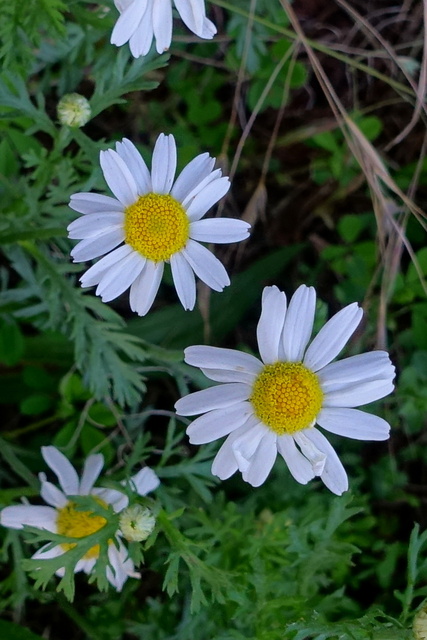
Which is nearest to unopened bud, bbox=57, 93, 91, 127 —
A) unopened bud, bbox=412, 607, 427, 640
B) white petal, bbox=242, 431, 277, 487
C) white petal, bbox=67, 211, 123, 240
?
white petal, bbox=67, 211, 123, 240

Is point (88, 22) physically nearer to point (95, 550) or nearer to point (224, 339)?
point (224, 339)

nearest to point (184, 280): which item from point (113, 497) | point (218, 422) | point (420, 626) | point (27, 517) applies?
point (218, 422)

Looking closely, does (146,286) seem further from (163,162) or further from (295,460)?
(295,460)

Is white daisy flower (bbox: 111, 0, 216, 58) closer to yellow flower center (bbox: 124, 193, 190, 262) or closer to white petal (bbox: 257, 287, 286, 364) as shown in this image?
yellow flower center (bbox: 124, 193, 190, 262)

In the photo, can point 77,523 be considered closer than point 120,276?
No

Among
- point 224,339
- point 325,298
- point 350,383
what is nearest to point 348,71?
point 325,298

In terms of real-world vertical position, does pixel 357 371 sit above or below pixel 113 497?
above
